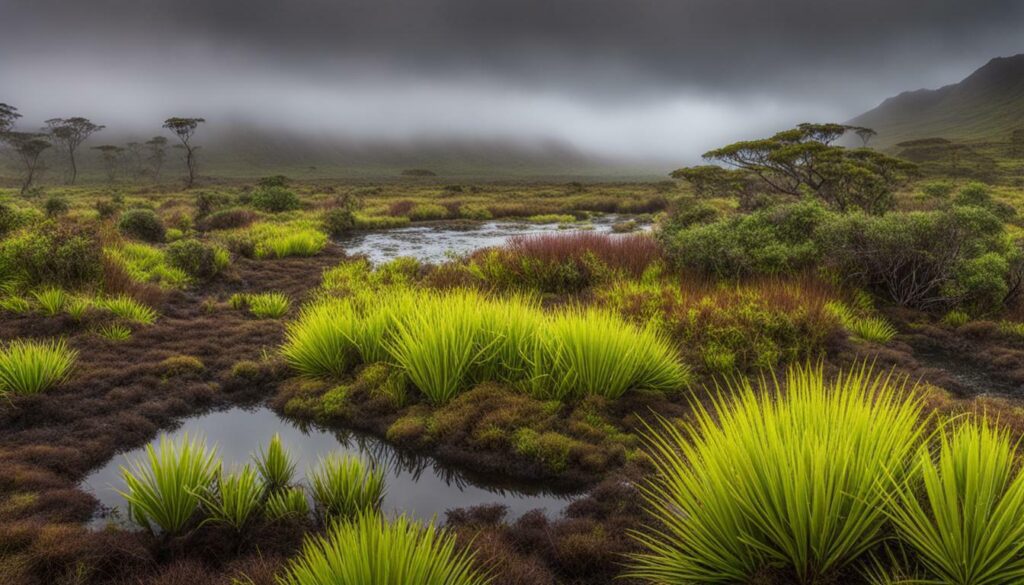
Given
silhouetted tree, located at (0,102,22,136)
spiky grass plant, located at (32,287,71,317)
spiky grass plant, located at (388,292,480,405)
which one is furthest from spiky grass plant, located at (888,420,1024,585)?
silhouetted tree, located at (0,102,22,136)

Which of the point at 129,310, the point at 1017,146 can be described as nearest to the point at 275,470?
the point at 129,310

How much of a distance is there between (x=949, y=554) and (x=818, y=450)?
567 millimetres

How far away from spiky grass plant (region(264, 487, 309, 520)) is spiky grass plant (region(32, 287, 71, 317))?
21.1 ft

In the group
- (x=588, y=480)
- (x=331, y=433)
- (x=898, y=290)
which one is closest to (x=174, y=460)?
(x=331, y=433)

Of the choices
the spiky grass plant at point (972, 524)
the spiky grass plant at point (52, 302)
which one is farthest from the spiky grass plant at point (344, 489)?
the spiky grass plant at point (52, 302)

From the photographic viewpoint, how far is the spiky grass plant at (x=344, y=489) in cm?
377

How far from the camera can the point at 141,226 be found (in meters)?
16.9

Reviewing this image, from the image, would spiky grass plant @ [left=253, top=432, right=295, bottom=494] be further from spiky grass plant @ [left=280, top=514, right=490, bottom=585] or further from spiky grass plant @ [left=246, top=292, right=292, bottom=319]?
spiky grass plant @ [left=246, top=292, right=292, bottom=319]

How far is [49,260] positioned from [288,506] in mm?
8454

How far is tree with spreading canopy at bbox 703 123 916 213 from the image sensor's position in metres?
14.9

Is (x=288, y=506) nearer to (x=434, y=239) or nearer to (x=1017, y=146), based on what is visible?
(x=434, y=239)

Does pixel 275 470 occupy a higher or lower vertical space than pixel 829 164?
lower

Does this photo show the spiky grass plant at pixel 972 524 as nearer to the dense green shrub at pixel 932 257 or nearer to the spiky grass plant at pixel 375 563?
the spiky grass plant at pixel 375 563

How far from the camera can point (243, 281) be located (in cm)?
1202
